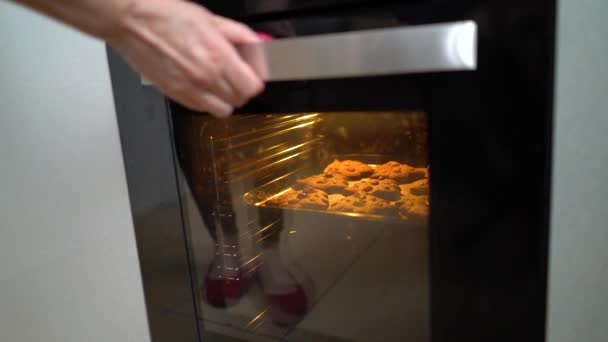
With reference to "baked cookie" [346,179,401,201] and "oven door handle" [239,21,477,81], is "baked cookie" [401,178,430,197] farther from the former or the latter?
"oven door handle" [239,21,477,81]

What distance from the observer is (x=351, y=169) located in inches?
23.2

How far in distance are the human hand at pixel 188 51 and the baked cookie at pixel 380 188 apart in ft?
0.74

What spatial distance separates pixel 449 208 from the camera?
482mm

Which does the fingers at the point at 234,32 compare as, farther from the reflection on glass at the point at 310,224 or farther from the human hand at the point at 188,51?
the reflection on glass at the point at 310,224

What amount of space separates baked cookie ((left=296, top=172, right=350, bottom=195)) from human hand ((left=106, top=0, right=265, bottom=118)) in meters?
0.21

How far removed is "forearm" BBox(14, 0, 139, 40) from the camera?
37 centimetres

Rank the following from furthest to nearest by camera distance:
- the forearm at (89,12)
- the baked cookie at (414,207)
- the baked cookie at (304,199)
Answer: the baked cookie at (304,199), the baked cookie at (414,207), the forearm at (89,12)

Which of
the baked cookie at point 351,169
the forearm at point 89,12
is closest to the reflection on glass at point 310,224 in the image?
the baked cookie at point 351,169

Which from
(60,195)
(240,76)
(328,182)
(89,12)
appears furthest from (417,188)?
(60,195)

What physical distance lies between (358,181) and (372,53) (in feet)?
0.65

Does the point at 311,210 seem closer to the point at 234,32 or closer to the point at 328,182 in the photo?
the point at 328,182

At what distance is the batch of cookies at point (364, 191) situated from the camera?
537 mm

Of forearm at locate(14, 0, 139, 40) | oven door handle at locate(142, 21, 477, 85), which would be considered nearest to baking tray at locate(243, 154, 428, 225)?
oven door handle at locate(142, 21, 477, 85)

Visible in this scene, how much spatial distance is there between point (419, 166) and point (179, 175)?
1.22 feet
